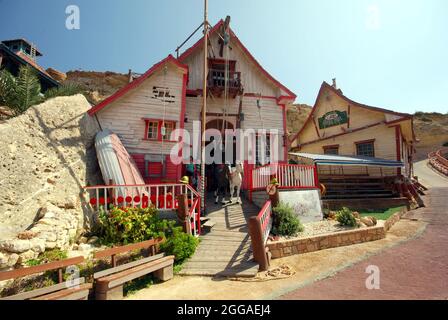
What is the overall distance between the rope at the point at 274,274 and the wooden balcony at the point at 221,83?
9940 millimetres

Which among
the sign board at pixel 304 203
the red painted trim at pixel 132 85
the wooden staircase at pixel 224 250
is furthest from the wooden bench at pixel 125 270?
the red painted trim at pixel 132 85

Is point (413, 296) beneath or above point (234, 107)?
beneath

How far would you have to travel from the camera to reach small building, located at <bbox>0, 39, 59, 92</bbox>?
18344 millimetres

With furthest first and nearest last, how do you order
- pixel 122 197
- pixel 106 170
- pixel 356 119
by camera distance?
1. pixel 356 119
2. pixel 106 170
3. pixel 122 197

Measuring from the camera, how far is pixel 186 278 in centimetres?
569

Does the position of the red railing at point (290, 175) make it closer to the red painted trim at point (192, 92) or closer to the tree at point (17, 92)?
the red painted trim at point (192, 92)

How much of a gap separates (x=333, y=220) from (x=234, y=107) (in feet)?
27.1

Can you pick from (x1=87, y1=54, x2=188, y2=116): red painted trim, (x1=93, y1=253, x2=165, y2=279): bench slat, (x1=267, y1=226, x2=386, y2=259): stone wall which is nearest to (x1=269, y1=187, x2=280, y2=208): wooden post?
(x1=267, y1=226, x2=386, y2=259): stone wall

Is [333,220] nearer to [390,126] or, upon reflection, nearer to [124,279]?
[124,279]

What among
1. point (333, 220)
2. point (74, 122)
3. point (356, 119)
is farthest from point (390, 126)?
point (74, 122)

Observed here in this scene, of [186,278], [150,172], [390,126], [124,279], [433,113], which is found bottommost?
[186,278]

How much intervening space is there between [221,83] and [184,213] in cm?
908

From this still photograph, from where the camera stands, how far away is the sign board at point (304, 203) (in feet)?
29.9

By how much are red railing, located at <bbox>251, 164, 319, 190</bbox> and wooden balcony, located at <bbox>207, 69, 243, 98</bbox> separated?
5.37m
